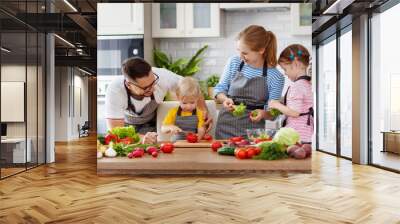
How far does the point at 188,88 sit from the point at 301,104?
55.1 inches

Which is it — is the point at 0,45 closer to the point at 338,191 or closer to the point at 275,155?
the point at 275,155

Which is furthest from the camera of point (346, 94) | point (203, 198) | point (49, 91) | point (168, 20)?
point (346, 94)

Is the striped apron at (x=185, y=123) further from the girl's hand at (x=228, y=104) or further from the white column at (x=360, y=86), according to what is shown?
the white column at (x=360, y=86)

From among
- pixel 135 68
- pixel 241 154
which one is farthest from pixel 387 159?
pixel 135 68

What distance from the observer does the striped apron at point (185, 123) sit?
212 inches

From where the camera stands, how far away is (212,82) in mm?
5445

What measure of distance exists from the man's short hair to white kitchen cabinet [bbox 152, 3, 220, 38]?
385 mm

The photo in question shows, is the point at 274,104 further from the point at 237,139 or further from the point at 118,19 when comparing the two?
the point at 118,19

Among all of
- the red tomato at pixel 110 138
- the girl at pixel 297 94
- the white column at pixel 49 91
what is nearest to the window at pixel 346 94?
the girl at pixel 297 94

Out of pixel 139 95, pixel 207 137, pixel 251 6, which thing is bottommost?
pixel 207 137

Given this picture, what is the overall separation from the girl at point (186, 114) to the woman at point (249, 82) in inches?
9.4

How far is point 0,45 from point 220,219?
3724mm

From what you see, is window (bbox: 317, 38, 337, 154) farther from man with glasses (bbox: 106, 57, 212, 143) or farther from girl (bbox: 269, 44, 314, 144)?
man with glasses (bbox: 106, 57, 212, 143)

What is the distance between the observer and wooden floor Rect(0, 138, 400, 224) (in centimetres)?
352
